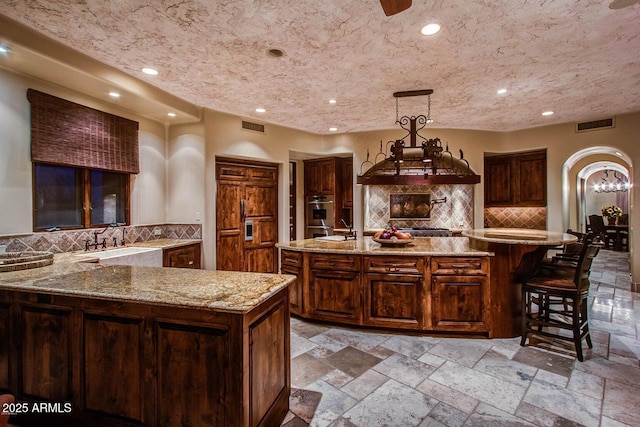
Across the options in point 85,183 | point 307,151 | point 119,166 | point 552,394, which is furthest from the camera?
point 307,151

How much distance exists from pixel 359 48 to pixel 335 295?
2.54m

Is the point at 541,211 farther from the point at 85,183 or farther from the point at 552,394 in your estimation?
the point at 85,183

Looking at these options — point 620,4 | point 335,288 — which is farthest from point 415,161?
point 620,4

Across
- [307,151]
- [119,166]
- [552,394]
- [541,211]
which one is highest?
[307,151]

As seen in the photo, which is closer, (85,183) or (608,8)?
(608,8)

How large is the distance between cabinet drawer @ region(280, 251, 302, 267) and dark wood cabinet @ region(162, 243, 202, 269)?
156 cm

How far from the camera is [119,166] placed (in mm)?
4094

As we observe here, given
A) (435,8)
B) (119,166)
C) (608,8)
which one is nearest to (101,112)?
(119,166)

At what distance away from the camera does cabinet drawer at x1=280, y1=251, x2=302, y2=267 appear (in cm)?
359

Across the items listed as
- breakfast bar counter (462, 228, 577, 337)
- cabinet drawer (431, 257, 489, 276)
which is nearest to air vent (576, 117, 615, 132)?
breakfast bar counter (462, 228, 577, 337)

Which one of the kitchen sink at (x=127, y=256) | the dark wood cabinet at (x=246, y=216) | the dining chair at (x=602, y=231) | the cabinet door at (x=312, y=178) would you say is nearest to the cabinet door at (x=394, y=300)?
the kitchen sink at (x=127, y=256)

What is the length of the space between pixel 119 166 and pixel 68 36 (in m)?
1.73

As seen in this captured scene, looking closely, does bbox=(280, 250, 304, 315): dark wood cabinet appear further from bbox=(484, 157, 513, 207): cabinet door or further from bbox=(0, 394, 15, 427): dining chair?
bbox=(484, 157, 513, 207): cabinet door

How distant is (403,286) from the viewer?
10.6 feet
